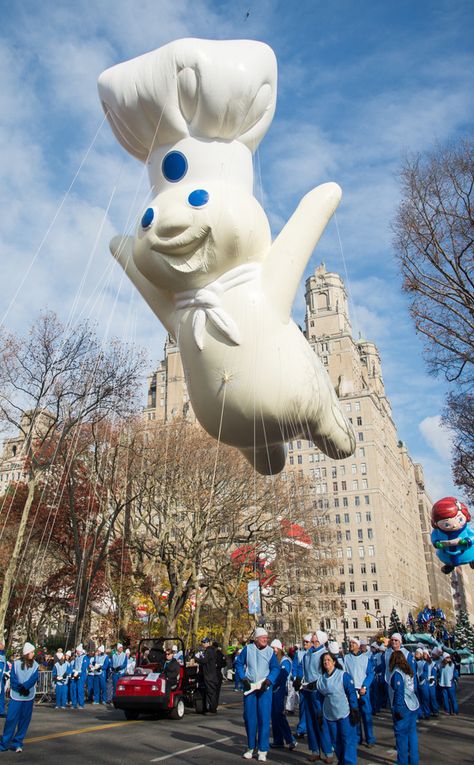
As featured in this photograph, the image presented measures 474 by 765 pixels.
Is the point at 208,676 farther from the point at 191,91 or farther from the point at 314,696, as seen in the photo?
the point at 191,91

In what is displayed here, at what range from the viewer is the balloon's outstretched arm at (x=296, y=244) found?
20.9ft

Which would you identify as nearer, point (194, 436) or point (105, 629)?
point (194, 436)

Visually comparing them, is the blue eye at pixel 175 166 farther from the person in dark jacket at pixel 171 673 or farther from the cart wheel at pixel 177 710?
the cart wheel at pixel 177 710

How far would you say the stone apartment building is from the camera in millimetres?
62688

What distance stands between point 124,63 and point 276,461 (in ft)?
16.3

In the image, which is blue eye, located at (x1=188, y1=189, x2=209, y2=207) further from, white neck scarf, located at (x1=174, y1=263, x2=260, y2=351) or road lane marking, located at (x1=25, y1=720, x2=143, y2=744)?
road lane marking, located at (x1=25, y1=720, x2=143, y2=744)

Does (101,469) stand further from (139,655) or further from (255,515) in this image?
(139,655)

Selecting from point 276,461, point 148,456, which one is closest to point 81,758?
point 276,461

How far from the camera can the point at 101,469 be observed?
2147 centimetres

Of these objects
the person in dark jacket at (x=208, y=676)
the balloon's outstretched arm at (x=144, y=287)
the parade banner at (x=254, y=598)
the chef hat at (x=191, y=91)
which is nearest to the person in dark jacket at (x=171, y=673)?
the person in dark jacket at (x=208, y=676)

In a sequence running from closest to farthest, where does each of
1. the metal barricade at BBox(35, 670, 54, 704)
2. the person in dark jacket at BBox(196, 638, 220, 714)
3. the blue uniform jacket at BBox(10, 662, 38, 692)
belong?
the blue uniform jacket at BBox(10, 662, 38, 692)
the person in dark jacket at BBox(196, 638, 220, 714)
the metal barricade at BBox(35, 670, 54, 704)

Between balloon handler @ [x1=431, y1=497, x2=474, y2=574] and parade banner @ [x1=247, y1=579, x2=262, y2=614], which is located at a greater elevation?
balloon handler @ [x1=431, y1=497, x2=474, y2=574]

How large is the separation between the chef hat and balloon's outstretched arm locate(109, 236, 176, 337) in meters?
1.18

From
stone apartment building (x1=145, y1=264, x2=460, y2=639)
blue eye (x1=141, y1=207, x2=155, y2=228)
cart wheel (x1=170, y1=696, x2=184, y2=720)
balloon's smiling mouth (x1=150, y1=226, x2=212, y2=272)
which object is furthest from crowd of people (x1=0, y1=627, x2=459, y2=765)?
stone apartment building (x1=145, y1=264, x2=460, y2=639)
